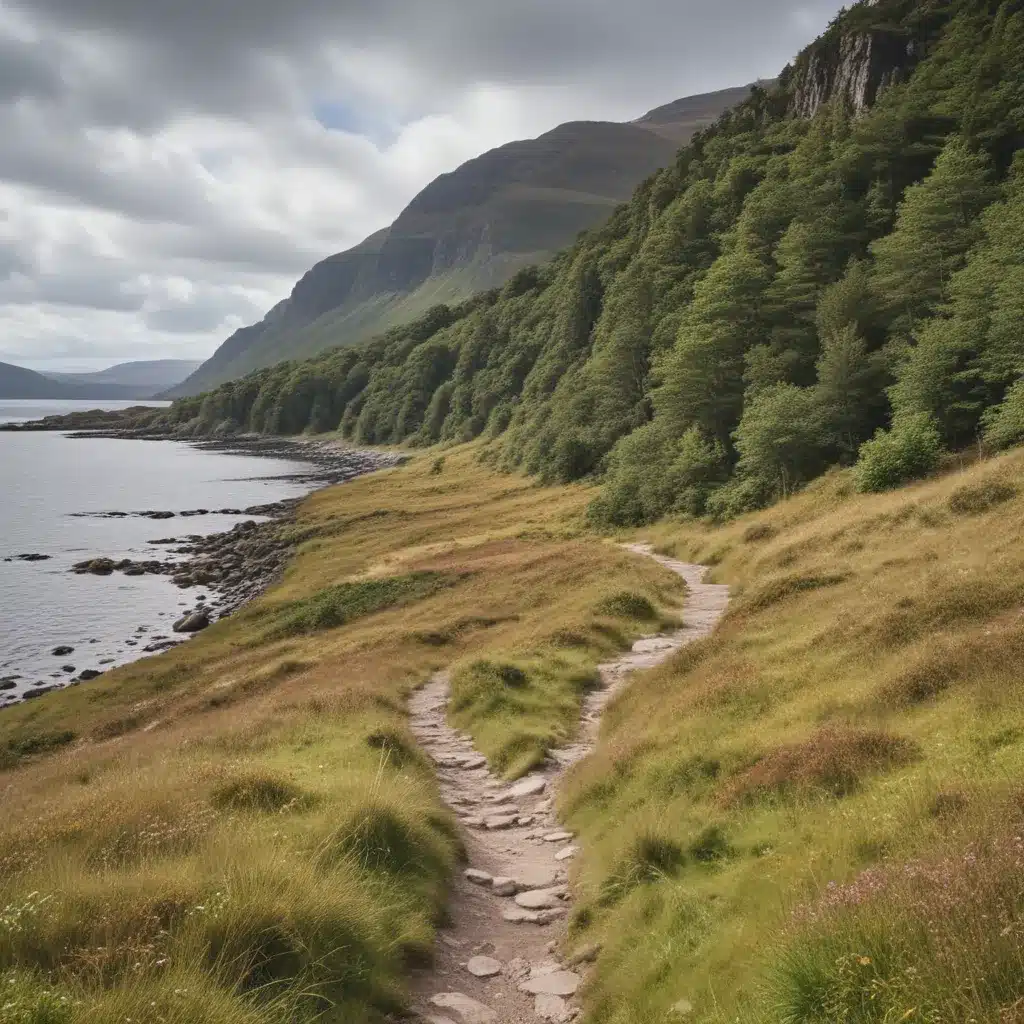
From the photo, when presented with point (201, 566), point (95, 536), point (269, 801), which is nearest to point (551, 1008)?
point (269, 801)

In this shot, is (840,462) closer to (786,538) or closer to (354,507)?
(786,538)

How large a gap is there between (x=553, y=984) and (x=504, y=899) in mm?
2429

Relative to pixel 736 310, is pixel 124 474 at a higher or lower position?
lower

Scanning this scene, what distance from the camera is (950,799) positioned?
7641 mm

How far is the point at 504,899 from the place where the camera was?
430 inches

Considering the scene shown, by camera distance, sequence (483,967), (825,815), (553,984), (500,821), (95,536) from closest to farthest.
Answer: (553,984)
(825,815)
(483,967)
(500,821)
(95,536)

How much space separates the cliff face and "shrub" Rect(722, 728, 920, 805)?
104m

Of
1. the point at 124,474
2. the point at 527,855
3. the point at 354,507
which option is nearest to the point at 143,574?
the point at 354,507

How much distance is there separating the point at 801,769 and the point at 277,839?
23.1 feet

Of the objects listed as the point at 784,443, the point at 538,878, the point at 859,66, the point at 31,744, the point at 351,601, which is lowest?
the point at 31,744

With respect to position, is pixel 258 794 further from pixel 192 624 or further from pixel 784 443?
pixel 784 443

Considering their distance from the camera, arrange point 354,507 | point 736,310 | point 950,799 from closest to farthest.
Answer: point 950,799 < point 736,310 < point 354,507

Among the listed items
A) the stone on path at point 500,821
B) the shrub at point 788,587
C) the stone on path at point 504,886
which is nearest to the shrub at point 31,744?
the stone on path at point 500,821

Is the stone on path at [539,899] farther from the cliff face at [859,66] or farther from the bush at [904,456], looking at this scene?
the cliff face at [859,66]
